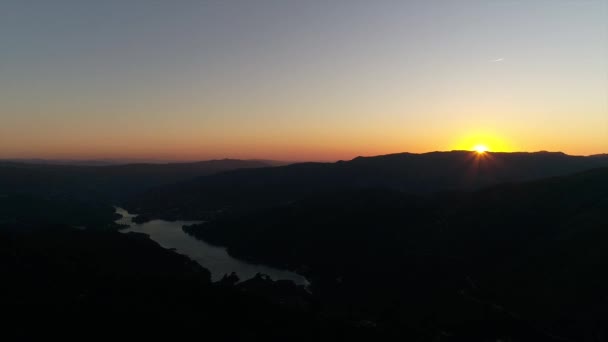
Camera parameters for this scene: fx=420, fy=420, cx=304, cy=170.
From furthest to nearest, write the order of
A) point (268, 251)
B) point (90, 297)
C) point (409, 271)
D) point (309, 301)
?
point (268, 251) < point (409, 271) < point (309, 301) < point (90, 297)

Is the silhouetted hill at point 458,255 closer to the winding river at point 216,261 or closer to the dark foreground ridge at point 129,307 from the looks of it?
the winding river at point 216,261

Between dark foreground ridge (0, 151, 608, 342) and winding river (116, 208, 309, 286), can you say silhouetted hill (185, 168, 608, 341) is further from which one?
winding river (116, 208, 309, 286)

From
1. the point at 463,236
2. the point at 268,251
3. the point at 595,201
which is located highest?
the point at 595,201

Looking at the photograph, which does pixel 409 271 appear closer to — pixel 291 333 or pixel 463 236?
pixel 463 236

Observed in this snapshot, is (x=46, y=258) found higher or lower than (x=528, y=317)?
higher

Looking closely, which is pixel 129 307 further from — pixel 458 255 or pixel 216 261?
pixel 458 255

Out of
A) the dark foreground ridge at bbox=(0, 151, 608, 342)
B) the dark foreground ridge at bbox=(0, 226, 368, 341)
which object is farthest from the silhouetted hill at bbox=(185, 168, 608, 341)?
the dark foreground ridge at bbox=(0, 226, 368, 341)

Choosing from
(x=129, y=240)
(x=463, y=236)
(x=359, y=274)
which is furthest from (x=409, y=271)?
(x=129, y=240)

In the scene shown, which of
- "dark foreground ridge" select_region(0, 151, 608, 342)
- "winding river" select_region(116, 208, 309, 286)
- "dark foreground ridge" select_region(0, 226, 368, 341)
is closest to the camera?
"dark foreground ridge" select_region(0, 226, 368, 341)
